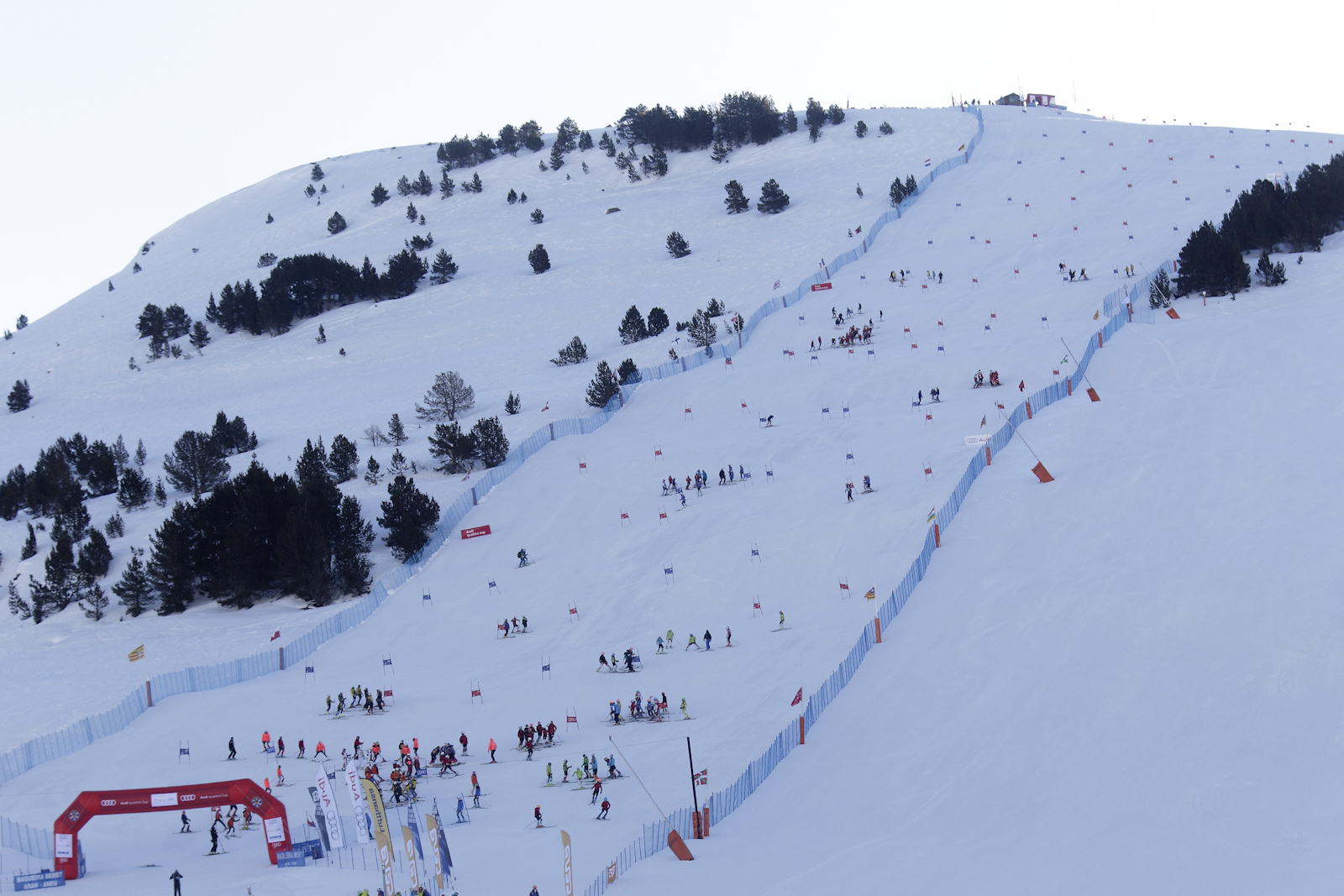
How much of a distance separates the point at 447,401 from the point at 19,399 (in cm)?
3142

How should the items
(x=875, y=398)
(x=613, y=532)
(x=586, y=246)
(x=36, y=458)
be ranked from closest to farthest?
(x=613, y=532), (x=875, y=398), (x=36, y=458), (x=586, y=246)

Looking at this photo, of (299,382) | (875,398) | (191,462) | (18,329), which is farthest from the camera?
(18,329)

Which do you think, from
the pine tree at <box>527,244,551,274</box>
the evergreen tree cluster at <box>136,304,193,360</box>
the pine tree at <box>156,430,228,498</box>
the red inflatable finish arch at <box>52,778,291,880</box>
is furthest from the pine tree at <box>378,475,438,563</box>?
the evergreen tree cluster at <box>136,304,193,360</box>

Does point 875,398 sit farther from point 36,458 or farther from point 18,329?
point 18,329

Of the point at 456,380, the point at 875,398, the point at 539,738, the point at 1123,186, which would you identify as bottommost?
the point at 539,738

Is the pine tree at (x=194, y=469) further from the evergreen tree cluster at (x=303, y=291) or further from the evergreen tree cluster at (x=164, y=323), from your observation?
the evergreen tree cluster at (x=164, y=323)

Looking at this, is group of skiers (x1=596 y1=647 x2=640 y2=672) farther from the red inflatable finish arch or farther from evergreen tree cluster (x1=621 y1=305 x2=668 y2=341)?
evergreen tree cluster (x1=621 y1=305 x2=668 y2=341)

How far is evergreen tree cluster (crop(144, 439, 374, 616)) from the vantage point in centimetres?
3559

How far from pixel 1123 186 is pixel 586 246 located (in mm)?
32144

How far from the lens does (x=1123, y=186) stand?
60.9 m

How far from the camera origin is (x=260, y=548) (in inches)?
1435

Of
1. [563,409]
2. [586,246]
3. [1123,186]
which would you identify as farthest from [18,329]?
[1123,186]

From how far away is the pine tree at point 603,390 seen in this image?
4547cm

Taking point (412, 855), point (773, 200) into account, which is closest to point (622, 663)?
point (412, 855)
